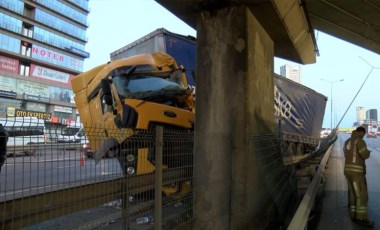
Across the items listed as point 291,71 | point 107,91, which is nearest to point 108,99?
point 107,91

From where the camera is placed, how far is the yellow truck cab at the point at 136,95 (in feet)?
27.0

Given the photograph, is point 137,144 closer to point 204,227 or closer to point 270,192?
point 204,227

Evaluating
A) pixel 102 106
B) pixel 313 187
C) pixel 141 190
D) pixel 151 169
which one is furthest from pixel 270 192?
pixel 102 106

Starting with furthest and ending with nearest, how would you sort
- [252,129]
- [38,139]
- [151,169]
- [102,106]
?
[102,106], [252,129], [151,169], [38,139]

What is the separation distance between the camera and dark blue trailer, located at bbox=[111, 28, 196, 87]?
12336mm

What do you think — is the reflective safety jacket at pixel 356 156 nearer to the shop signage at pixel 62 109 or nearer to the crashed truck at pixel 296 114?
the crashed truck at pixel 296 114

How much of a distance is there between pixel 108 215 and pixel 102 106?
5636 millimetres

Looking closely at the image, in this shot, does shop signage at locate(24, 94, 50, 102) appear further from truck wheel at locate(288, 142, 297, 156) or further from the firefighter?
the firefighter

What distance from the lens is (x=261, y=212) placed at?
7094mm

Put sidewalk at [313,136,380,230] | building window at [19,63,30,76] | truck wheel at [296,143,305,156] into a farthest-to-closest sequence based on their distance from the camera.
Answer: building window at [19,63,30,76] → truck wheel at [296,143,305,156] → sidewalk at [313,136,380,230]

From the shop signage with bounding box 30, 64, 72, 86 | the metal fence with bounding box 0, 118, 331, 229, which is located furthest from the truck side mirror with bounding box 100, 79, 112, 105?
the shop signage with bounding box 30, 64, 72, 86

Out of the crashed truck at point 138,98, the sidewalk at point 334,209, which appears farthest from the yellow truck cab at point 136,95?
the sidewalk at point 334,209

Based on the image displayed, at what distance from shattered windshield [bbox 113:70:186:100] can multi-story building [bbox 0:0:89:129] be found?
5858 cm

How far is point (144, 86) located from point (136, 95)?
1.26 ft
